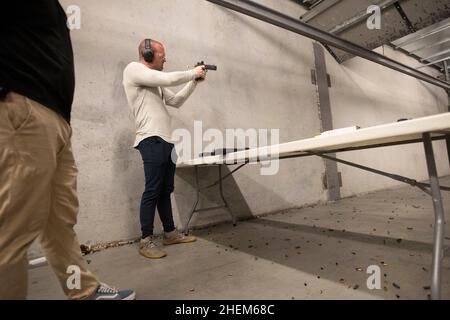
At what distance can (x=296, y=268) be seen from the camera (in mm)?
1273

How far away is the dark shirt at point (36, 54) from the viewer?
710mm

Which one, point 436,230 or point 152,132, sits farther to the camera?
point 152,132

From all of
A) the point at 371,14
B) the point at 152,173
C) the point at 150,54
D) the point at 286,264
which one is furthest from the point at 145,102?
the point at 371,14

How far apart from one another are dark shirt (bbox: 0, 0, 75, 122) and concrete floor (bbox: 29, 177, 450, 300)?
85cm

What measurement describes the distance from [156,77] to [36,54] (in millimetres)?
879

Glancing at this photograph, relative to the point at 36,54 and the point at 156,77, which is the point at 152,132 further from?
the point at 36,54

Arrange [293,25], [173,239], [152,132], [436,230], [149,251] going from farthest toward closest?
[293,25], [173,239], [152,132], [149,251], [436,230]

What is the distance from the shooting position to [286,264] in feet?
4.38

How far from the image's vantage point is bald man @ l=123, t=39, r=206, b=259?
1637 mm

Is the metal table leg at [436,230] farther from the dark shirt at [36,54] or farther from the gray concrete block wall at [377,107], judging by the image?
the gray concrete block wall at [377,107]

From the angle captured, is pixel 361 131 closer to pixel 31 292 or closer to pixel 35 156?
pixel 35 156

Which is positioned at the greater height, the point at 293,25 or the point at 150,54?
the point at 293,25
